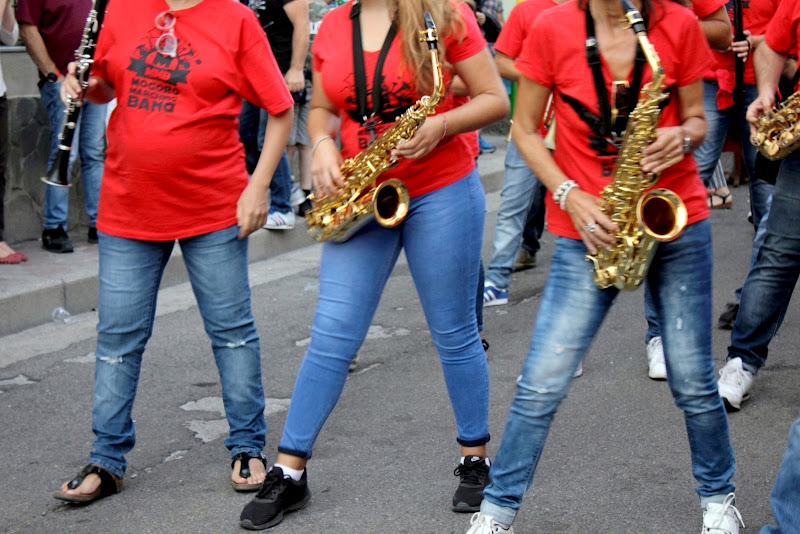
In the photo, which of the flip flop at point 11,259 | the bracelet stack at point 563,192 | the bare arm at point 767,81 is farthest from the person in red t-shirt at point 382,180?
the flip flop at point 11,259

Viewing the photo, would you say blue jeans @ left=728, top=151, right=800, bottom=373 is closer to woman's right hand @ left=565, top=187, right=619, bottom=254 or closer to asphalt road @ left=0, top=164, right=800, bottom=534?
asphalt road @ left=0, top=164, right=800, bottom=534

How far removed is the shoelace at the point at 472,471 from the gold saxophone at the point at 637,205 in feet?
3.23

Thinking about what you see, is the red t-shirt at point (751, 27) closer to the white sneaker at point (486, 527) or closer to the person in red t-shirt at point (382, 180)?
the person in red t-shirt at point (382, 180)

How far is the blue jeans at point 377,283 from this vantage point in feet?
11.9

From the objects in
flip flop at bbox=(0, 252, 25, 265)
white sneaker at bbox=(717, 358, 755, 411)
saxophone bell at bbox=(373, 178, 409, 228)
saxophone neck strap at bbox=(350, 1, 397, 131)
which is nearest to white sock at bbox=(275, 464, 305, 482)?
saxophone bell at bbox=(373, 178, 409, 228)

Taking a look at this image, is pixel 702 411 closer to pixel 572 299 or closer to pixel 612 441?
pixel 572 299

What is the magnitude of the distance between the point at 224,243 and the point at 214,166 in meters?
0.27

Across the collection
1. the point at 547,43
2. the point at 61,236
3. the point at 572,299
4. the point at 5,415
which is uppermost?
the point at 547,43

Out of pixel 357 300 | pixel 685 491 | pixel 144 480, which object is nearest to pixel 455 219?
pixel 357 300

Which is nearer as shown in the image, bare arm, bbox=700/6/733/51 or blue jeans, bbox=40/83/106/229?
bare arm, bbox=700/6/733/51

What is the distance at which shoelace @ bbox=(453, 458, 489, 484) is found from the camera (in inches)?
150

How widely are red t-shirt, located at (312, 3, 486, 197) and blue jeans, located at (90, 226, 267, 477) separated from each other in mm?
634

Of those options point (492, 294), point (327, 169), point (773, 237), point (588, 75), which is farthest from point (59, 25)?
point (588, 75)

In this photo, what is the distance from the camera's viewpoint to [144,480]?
4.14 meters
